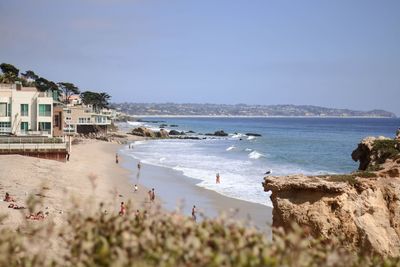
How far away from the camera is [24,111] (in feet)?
163

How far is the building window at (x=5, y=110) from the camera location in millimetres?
48469

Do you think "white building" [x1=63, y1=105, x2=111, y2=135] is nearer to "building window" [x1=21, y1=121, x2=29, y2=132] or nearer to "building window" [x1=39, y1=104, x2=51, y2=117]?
"building window" [x1=21, y1=121, x2=29, y2=132]

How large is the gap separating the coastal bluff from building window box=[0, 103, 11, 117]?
40.1 metres

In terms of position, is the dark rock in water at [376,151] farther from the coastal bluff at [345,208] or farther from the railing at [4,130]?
the railing at [4,130]

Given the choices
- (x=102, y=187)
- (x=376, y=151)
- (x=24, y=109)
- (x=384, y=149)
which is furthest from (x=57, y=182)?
(x=384, y=149)

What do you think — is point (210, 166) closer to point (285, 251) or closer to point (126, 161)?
point (126, 161)

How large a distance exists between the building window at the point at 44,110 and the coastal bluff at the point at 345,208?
39.8 meters

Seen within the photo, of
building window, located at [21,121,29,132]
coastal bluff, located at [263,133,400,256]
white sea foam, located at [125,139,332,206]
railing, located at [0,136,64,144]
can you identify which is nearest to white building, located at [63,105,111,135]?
white sea foam, located at [125,139,332,206]

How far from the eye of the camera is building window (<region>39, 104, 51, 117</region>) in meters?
50.1

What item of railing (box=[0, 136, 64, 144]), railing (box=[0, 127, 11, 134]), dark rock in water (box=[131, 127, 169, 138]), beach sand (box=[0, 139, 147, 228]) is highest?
railing (box=[0, 127, 11, 134])

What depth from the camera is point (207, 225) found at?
278 inches

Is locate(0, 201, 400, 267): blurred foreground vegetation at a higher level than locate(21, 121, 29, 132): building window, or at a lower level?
higher

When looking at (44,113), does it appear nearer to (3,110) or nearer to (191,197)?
(3,110)

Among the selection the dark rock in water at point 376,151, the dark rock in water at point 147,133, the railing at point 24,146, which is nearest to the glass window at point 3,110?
the railing at point 24,146
